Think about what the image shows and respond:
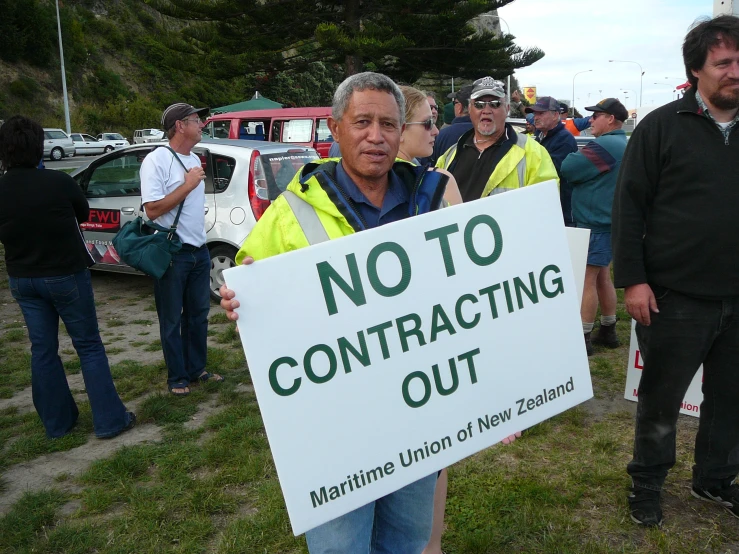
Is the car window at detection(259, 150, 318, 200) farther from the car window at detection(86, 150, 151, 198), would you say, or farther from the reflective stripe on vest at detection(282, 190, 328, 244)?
the reflective stripe on vest at detection(282, 190, 328, 244)

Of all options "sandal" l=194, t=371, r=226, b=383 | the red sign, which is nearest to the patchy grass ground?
"sandal" l=194, t=371, r=226, b=383

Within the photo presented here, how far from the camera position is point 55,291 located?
3.79 m

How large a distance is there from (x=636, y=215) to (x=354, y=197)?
1430 millimetres

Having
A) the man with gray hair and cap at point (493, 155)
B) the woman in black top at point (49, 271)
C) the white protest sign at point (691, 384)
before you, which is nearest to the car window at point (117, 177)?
the woman in black top at point (49, 271)

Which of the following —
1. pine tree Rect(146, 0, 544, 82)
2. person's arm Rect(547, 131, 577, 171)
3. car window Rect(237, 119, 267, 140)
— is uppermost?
pine tree Rect(146, 0, 544, 82)

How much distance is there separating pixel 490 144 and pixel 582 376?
68.4 inches

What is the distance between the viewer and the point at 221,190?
21.7 feet

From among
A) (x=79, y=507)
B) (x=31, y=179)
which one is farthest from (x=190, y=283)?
(x=79, y=507)

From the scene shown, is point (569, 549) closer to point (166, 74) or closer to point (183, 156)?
point (183, 156)

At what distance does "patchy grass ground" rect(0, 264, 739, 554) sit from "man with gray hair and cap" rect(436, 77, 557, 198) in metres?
1.49

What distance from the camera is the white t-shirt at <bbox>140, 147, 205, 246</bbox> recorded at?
4258 mm

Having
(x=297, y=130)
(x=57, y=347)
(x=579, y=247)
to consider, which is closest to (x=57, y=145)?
(x=297, y=130)

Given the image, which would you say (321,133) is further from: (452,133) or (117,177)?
(452,133)

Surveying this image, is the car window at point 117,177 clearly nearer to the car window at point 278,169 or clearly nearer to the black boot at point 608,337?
the car window at point 278,169
